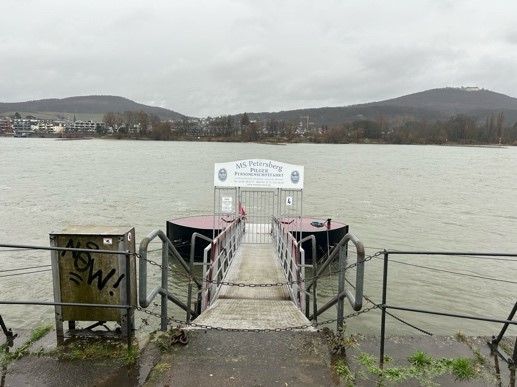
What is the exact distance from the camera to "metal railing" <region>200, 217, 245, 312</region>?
24.8 ft

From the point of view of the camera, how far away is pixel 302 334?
489 cm

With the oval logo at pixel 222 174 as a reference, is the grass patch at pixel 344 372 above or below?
below

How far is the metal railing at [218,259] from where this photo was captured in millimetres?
7547

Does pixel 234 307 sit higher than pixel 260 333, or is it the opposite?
pixel 260 333

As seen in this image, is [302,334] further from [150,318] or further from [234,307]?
[150,318]

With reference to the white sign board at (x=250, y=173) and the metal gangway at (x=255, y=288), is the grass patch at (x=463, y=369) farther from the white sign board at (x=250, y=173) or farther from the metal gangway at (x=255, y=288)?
the white sign board at (x=250, y=173)

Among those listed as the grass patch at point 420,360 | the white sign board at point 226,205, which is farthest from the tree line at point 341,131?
the grass patch at point 420,360

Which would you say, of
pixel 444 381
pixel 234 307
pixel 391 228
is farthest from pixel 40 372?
pixel 391 228

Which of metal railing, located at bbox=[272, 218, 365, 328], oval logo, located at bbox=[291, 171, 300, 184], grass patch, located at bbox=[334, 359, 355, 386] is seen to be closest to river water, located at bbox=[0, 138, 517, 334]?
metal railing, located at bbox=[272, 218, 365, 328]

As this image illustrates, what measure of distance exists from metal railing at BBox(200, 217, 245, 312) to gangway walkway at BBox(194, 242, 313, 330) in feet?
0.52

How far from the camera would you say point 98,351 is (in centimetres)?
443

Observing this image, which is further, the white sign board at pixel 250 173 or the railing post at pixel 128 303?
the white sign board at pixel 250 173

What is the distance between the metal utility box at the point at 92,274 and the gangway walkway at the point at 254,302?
1409 mm

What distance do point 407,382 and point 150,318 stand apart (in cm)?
755
